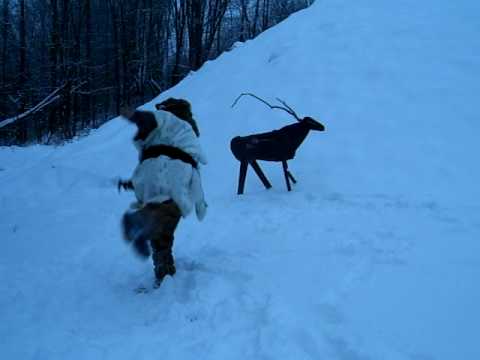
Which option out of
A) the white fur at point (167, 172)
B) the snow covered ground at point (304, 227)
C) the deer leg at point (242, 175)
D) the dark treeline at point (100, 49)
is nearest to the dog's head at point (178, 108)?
the white fur at point (167, 172)

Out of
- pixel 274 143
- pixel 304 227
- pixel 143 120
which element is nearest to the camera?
pixel 143 120

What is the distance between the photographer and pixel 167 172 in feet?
10.3

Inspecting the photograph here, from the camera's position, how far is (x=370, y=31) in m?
10.3

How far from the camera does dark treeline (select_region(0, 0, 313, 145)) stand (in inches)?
662

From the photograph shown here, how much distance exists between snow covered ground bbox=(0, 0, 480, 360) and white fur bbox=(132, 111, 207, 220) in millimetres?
809

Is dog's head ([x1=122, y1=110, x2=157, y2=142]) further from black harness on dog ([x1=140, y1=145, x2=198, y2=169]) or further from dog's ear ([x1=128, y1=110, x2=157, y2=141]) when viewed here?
black harness on dog ([x1=140, y1=145, x2=198, y2=169])

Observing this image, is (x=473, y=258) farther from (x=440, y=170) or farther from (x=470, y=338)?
(x=440, y=170)

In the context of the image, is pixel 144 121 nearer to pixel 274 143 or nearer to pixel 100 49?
pixel 274 143

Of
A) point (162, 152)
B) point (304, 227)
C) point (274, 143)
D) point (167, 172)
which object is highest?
point (162, 152)

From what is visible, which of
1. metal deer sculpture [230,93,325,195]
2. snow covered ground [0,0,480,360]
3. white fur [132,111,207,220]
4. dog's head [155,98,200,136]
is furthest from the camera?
metal deer sculpture [230,93,325,195]

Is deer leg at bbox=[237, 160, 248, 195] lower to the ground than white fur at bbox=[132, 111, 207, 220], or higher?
lower

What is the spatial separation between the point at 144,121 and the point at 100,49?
2403cm

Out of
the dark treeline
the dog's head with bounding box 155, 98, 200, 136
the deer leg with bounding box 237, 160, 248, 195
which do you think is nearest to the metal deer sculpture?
the deer leg with bounding box 237, 160, 248, 195

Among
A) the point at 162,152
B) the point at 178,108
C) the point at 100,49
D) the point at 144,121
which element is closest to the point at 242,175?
the point at 178,108
